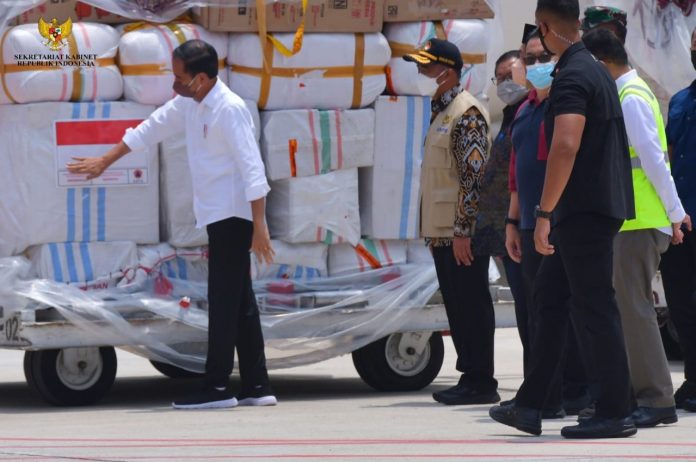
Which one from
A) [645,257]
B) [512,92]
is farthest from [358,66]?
[645,257]

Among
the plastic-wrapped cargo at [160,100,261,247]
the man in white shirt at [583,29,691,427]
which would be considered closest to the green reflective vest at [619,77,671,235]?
the man in white shirt at [583,29,691,427]

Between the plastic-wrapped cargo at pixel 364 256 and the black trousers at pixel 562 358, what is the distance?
4.02ft

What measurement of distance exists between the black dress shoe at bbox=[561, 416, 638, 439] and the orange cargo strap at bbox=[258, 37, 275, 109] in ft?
9.33

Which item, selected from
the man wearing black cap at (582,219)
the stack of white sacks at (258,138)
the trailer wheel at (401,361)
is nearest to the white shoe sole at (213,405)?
the stack of white sacks at (258,138)

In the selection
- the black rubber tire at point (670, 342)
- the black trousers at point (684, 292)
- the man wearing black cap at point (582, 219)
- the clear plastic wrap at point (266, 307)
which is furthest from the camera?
the black rubber tire at point (670, 342)

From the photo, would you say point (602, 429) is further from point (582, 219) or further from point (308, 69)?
point (308, 69)

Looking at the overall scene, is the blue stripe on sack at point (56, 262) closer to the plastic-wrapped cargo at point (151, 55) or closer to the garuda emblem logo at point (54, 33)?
the plastic-wrapped cargo at point (151, 55)

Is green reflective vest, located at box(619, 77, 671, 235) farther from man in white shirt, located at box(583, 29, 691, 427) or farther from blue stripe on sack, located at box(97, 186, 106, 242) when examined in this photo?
blue stripe on sack, located at box(97, 186, 106, 242)

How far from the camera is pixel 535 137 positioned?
675 centimetres

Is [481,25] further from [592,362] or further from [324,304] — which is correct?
[592,362]

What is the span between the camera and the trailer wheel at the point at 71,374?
25.6 ft

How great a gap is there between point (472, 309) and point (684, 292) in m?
1.10

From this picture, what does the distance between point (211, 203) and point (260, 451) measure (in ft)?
6.70

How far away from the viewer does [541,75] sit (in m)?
6.85
